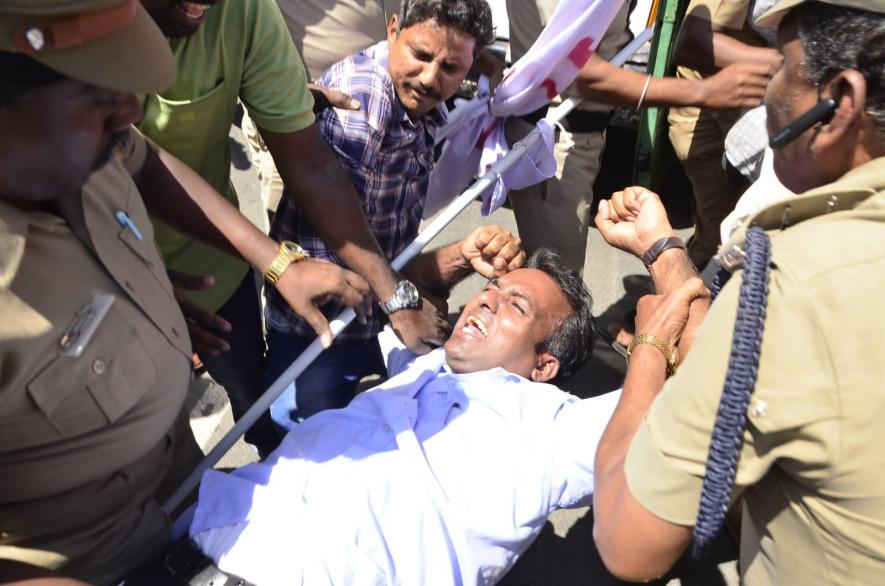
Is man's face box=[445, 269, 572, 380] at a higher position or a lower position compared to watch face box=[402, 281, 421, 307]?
lower

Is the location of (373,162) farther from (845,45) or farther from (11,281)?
(845,45)

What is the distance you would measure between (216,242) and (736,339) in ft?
4.97

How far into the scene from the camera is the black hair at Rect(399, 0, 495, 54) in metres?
2.32

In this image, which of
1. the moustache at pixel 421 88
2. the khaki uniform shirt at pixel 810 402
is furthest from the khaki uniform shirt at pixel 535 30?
the khaki uniform shirt at pixel 810 402

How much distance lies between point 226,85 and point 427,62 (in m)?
0.66

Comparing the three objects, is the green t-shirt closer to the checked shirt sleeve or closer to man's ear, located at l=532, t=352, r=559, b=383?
the checked shirt sleeve

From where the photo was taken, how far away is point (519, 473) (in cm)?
202

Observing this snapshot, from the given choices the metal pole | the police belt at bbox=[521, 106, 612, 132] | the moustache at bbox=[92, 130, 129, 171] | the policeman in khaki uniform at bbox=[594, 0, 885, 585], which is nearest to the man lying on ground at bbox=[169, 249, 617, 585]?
the metal pole

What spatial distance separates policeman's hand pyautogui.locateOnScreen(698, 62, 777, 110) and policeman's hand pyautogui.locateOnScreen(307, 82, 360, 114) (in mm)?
1444

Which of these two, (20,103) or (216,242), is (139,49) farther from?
(216,242)

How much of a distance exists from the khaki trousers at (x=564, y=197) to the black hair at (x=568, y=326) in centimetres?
58

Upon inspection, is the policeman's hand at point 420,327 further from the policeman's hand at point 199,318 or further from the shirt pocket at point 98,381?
the shirt pocket at point 98,381

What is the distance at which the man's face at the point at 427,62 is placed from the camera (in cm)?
235

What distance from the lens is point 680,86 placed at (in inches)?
114
